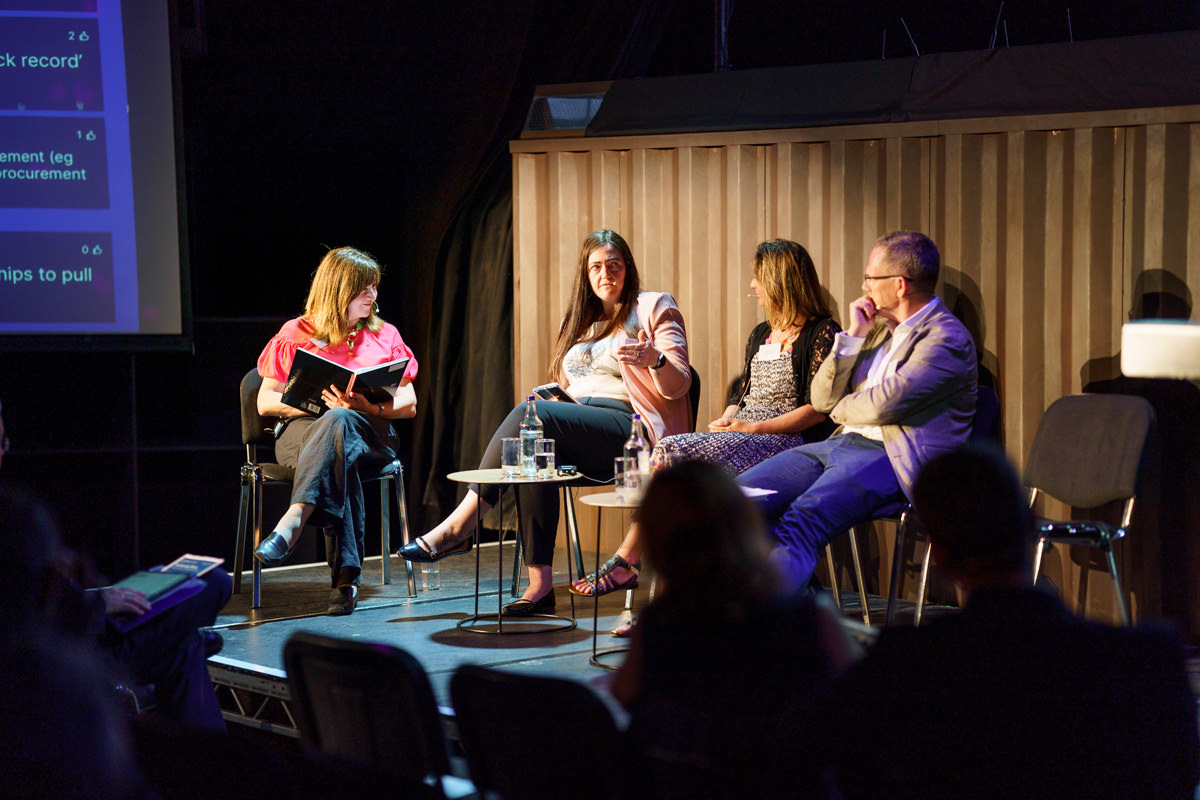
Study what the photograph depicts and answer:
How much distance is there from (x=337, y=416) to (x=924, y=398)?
198 centimetres

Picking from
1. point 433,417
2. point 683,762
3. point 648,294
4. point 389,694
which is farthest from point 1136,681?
point 433,417

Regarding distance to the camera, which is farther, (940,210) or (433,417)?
(433,417)

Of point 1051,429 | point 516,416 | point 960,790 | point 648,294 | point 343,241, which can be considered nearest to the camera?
point 960,790

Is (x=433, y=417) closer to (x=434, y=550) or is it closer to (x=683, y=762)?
(x=434, y=550)

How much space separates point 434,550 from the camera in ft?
12.3

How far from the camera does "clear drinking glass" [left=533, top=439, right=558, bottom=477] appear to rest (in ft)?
11.8

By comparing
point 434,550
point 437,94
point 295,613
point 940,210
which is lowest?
point 295,613

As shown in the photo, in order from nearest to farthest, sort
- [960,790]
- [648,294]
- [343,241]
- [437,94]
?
[960,790], [648,294], [437,94], [343,241]

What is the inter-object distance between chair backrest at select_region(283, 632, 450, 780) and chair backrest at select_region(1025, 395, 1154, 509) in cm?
239

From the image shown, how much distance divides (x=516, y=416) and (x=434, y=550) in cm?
53

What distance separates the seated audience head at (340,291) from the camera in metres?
4.24

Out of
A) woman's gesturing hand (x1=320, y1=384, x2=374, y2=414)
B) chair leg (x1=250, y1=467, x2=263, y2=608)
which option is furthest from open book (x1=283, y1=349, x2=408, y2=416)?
chair leg (x1=250, y1=467, x2=263, y2=608)

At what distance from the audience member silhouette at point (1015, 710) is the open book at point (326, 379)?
9.44ft

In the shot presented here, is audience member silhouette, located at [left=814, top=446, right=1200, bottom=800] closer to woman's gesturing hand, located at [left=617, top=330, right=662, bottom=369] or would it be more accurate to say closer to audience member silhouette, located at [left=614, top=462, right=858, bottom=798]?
audience member silhouette, located at [left=614, top=462, right=858, bottom=798]
